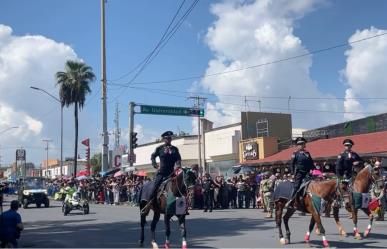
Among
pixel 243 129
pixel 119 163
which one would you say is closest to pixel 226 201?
pixel 119 163

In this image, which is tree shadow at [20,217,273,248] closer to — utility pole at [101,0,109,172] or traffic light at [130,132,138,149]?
utility pole at [101,0,109,172]

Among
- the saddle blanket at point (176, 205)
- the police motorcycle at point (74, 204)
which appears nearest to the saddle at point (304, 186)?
the saddle blanket at point (176, 205)

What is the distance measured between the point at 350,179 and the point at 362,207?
76 centimetres

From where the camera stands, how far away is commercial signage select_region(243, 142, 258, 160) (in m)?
48.0

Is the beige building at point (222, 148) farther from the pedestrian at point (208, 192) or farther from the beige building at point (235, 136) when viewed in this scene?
the pedestrian at point (208, 192)

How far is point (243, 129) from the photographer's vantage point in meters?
53.7

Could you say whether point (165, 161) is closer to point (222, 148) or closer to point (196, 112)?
point (196, 112)

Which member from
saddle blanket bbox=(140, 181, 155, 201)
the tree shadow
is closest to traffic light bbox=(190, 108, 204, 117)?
Result: the tree shadow

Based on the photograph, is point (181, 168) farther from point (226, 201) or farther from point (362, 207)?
point (226, 201)

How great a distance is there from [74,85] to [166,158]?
4545 cm

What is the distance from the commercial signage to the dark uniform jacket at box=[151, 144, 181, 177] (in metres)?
36.6

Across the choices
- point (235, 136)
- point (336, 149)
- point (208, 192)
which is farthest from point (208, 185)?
point (235, 136)

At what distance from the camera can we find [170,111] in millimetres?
39062

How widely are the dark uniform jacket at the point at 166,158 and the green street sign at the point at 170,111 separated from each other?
26184 mm
